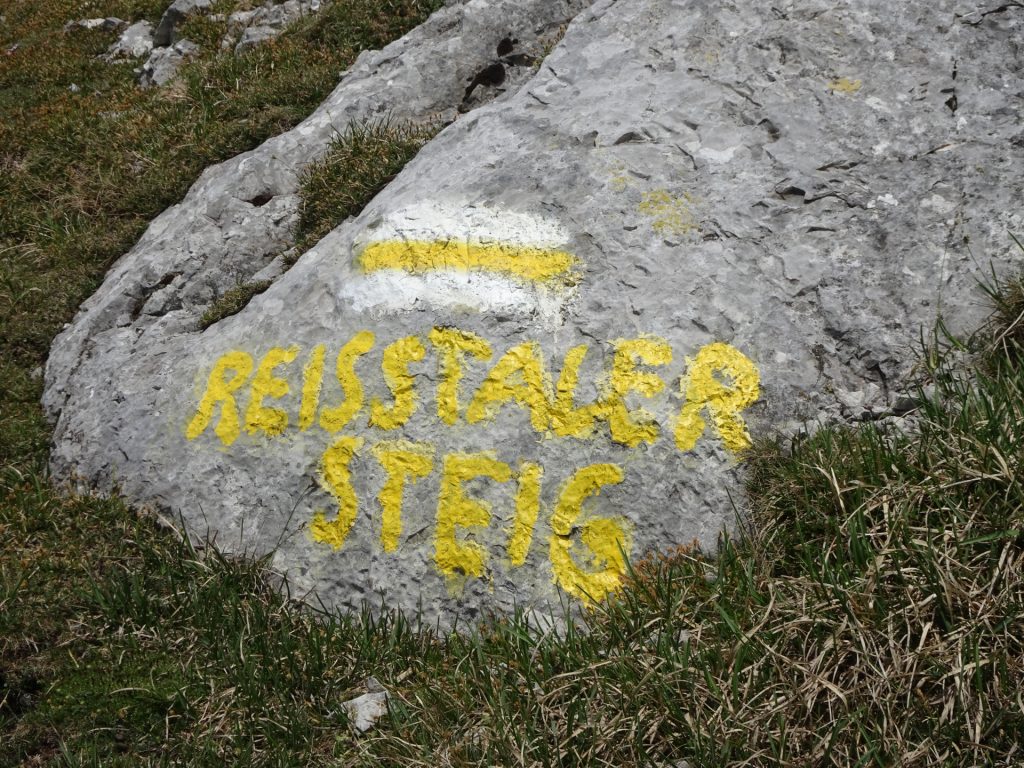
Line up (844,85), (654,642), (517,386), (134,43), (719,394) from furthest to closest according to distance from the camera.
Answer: (134,43) → (844,85) → (517,386) → (719,394) → (654,642)

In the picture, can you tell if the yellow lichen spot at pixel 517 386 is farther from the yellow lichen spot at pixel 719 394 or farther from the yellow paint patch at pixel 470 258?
the yellow lichen spot at pixel 719 394

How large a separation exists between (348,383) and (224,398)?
2.97ft

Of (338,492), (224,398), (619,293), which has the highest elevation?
(619,293)

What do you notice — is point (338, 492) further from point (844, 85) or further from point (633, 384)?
point (844, 85)

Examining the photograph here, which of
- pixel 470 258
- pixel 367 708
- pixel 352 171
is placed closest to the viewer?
pixel 367 708

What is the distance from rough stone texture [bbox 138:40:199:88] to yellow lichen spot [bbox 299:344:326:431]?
558 cm

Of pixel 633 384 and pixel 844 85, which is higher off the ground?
pixel 844 85

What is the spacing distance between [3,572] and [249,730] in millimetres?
1914

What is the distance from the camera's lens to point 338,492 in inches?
202

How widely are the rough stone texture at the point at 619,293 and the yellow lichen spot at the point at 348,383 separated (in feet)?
0.14

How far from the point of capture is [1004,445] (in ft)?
12.9

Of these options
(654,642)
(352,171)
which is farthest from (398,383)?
(352,171)

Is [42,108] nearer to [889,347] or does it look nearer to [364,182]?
[364,182]

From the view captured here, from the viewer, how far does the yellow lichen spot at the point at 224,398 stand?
554 centimetres
